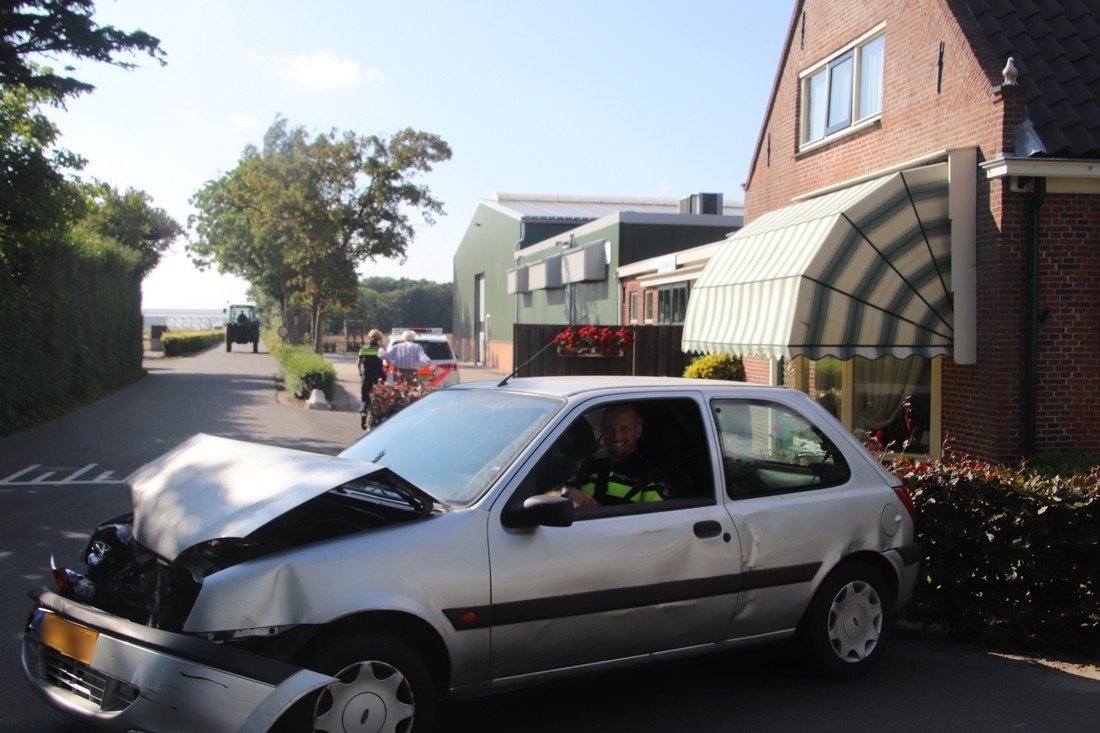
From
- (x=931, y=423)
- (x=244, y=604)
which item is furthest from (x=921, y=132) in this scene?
(x=244, y=604)

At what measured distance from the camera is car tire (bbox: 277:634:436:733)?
3775mm

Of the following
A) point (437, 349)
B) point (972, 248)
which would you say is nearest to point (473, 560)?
point (972, 248)

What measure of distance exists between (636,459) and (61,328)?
16.0 m

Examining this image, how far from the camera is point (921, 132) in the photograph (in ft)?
38.9

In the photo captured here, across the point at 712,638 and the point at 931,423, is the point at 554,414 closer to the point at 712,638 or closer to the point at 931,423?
the point at 712,638

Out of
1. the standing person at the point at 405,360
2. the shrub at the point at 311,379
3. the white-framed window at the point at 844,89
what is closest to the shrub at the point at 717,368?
the white-framed window at the point at 844,89

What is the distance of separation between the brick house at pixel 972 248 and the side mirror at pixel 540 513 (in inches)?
281

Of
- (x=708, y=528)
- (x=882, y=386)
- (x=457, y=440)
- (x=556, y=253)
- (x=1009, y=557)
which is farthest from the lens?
(x=556, y=253)

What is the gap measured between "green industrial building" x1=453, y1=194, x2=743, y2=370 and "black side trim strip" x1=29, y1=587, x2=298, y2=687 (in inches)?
782

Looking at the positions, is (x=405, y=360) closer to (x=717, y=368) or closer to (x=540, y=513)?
(x=717, y=368)

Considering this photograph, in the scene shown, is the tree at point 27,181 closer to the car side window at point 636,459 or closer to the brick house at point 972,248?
the brick house at point 972,248

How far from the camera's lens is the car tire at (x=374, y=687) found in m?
3.78

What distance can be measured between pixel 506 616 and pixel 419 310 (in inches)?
4117

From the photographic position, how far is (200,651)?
355 cm
